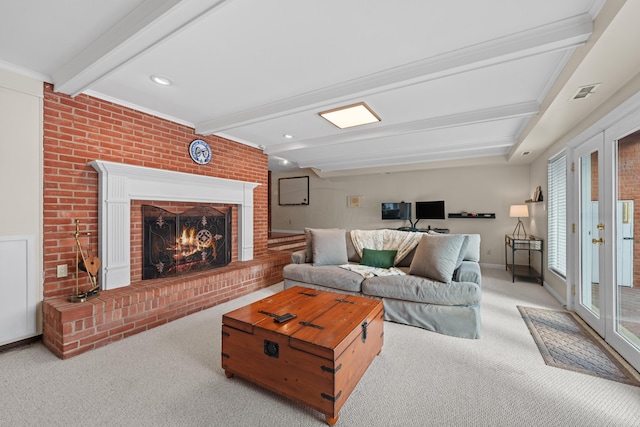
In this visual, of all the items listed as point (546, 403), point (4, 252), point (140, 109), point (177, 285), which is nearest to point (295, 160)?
point (140, 109)

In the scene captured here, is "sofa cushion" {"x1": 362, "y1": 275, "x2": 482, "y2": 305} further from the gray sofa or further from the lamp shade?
the lamp shade

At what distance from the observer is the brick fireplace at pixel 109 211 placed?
7.66 feet

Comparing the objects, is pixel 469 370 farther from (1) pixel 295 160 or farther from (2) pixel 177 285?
(1) pixel 295 160

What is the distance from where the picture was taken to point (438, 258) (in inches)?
110

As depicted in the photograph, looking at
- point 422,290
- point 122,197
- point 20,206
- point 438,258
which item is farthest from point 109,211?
point 438,258

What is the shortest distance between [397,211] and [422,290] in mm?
3932

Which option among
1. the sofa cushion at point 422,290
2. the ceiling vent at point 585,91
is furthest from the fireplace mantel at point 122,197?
the ceiling vent at point 585,91

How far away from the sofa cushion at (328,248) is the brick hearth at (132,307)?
1031 millimetres

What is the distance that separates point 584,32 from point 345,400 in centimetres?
256

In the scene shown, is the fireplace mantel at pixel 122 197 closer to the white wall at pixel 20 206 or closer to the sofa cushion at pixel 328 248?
the white wall at pixel 20 206

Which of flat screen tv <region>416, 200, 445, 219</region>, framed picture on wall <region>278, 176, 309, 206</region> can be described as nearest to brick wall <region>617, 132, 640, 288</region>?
flat screen tv <region>416, 200, 445, 219</region>

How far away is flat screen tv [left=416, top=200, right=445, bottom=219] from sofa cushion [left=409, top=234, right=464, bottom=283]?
3.24 meters

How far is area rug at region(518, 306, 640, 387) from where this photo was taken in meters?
1.94

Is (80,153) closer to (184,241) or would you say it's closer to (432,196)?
(184,241)
